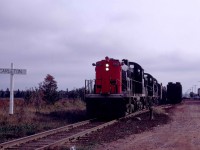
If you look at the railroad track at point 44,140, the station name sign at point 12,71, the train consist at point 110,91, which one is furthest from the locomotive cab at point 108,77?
the railroad track at point 44,140

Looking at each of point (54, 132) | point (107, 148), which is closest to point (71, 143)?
point (107, 148)

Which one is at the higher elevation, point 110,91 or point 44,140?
point 110,91

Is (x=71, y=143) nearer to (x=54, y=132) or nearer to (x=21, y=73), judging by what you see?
(x=54, y=132)

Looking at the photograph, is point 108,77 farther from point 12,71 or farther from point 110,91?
point 12,71

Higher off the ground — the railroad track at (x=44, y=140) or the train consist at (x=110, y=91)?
the train consist at (x=110, y=91)

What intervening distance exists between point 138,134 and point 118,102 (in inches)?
278

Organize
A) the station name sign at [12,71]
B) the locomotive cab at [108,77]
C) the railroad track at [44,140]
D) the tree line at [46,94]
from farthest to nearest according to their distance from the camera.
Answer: the tree line at [46,94] → the locomotive cab at [108,77] → the station name sign at [12,71] → the railroad track at [44,140]

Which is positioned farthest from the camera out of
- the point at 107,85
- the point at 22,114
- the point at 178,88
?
the point at 178,88

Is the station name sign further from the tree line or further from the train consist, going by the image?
the tree line

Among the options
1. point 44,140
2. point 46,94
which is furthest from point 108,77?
point 46,94

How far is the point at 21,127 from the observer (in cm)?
1609

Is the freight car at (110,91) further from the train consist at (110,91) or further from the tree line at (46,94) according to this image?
the tree line at (46,94)

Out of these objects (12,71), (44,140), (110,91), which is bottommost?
(44,140)

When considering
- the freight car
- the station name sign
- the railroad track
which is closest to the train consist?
the freight car
